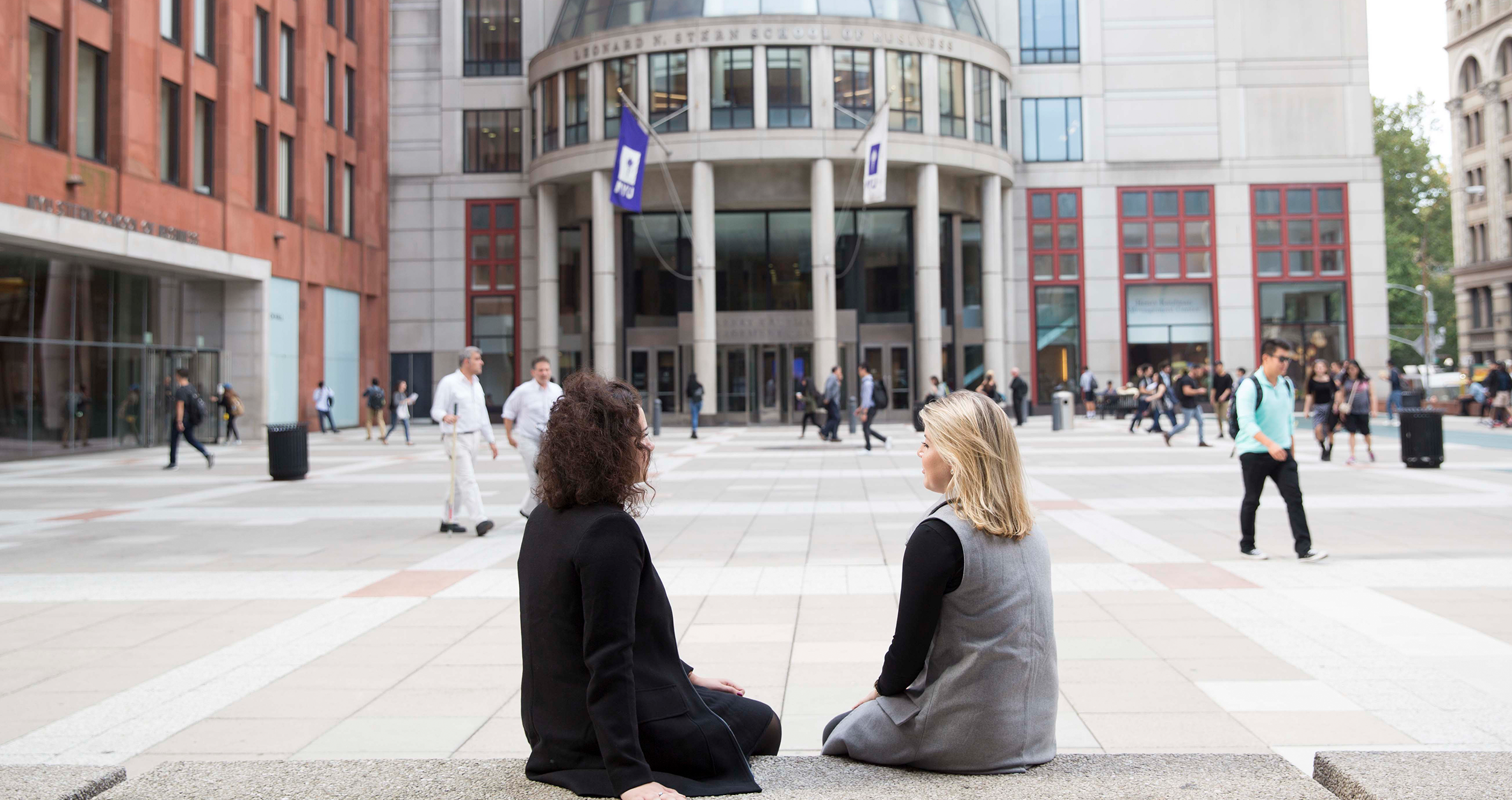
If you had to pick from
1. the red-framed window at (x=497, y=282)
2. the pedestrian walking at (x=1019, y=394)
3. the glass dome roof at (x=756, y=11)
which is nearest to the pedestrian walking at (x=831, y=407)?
the pedestrian walking at (x=1019, y=394)

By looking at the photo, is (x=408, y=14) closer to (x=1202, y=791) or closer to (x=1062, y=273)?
(x=1062, y=273)

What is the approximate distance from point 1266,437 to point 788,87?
2997 cm

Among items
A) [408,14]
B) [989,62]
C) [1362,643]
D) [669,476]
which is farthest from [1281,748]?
[408,14]

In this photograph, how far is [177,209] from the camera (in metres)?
26.1

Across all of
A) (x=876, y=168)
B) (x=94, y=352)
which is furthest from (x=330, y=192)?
(x=876, y=168)

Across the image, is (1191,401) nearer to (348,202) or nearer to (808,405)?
(808,405)

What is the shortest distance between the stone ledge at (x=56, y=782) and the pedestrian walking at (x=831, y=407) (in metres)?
21.7

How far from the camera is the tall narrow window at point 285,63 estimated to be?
105 feet

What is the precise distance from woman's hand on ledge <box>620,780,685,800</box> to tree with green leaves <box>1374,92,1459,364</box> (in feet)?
232

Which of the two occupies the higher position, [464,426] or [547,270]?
[547,270]

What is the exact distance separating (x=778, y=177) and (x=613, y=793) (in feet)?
121

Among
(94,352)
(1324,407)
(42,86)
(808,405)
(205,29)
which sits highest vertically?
(205,29)

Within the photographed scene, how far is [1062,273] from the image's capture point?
1699 inches

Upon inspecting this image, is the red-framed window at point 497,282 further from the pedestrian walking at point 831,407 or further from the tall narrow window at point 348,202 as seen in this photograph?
the pedestrian walking at point 831,407
